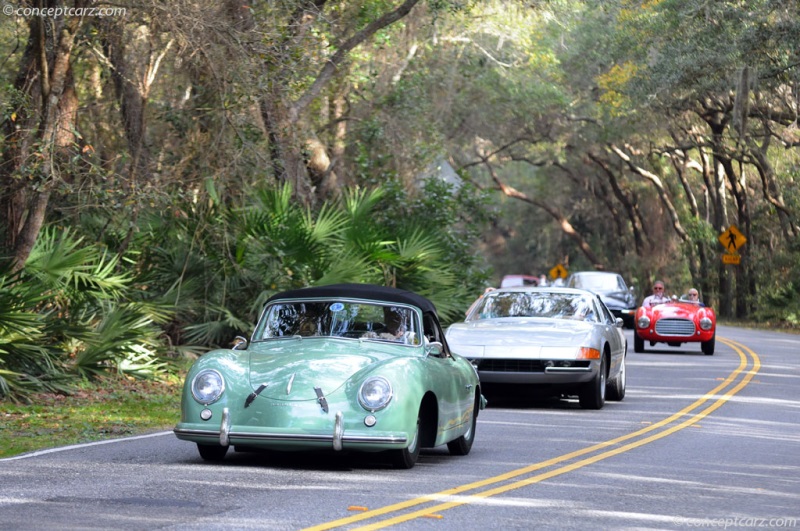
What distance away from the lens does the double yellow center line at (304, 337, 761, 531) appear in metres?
7.76

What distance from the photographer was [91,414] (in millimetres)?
14375

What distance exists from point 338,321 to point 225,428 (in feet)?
6.04

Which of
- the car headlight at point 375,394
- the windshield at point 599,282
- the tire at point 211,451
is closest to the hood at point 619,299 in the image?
the windshield at point 599,282

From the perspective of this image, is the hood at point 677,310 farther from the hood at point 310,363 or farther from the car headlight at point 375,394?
the car headlight at point 375,394

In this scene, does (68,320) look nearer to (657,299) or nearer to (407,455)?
(407,455)

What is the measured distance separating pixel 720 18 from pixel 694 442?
20250 mm

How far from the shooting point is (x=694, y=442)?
12555 millimetres

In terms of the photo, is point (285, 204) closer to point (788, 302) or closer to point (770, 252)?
point (788, 302)

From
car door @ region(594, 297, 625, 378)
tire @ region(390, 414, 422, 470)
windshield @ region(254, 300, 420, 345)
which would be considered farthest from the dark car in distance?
tire @ region(390, 414, 422, 470)

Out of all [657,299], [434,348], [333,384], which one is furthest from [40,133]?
[657,299]

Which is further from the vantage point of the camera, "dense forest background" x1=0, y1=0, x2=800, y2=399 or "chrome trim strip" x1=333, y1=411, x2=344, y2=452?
"dense forest background" x1=0, y1=0, x2=800, y2=399

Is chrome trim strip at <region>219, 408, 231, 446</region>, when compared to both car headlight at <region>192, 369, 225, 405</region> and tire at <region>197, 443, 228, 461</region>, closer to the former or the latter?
car headlight at <region>192, 369, 225, 405</region>

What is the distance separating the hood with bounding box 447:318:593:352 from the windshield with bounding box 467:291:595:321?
0.46 meters

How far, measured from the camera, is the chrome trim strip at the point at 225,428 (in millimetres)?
9398
